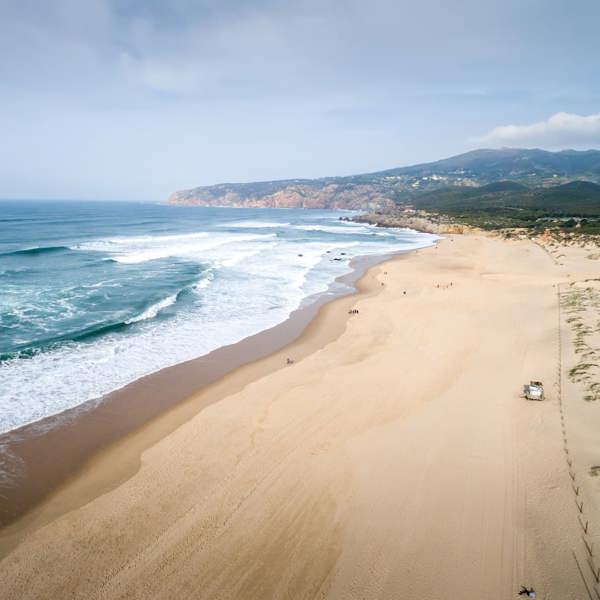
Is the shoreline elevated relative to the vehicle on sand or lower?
lower

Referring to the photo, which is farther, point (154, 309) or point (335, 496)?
point (154, 309)

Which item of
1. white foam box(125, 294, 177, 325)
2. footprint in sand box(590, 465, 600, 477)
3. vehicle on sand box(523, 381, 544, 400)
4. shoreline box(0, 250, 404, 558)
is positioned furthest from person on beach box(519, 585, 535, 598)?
white foam box(125, 294, 177, 325)

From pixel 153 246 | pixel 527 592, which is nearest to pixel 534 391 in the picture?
pixel 527 592

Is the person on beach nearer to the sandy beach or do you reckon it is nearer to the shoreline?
the sandy beach

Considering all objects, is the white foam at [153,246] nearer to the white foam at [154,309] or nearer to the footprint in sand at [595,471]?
the white foam at [154,309]

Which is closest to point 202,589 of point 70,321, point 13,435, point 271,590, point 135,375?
point 271,590

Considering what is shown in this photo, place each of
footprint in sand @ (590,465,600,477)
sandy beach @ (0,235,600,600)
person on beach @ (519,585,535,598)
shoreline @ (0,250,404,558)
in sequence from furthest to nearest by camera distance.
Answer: shoreline @ (0,250,404,558) → footprint in sand @ (590,465,600,477) → sandy beach @ (0,235,600,600) → person on beach @ (519,585,535,598)

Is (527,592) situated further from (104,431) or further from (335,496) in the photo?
(104,431)
